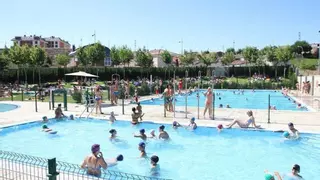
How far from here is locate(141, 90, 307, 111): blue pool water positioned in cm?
2378

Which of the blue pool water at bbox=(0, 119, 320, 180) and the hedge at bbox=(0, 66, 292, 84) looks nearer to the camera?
the blue pool water at bbox=(0, 119, 320, 180)

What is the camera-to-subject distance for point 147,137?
42.7ft

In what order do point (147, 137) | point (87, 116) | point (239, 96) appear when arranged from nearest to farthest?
1. point (147, 137)
2. point (87, 116)
3. point (239, 96)

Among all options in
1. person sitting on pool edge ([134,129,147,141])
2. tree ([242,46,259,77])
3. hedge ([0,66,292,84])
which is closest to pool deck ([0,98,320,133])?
person sitting on pool edge ([134,129,147,141])

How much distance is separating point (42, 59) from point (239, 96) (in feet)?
90.9

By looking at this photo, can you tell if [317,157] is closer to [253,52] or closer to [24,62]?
[24,62]

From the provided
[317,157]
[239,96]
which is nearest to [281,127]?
[317,157]

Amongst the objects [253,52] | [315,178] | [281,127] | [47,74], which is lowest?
[315,178]

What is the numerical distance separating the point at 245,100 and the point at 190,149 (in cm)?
1681

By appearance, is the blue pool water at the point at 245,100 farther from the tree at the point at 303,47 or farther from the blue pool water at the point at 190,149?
the tree at the point at 303,47

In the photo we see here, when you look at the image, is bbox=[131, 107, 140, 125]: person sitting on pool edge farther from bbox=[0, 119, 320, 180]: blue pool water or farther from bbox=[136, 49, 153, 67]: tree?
bbox=[136, 49, 153, 67]: tree

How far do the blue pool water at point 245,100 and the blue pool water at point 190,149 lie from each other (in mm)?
9630

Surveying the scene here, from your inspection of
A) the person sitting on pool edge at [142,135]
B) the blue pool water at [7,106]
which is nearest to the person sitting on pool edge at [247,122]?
the person sitting on pool edge at [142,135]

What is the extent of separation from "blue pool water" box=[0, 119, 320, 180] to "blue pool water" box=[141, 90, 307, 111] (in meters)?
9.63
